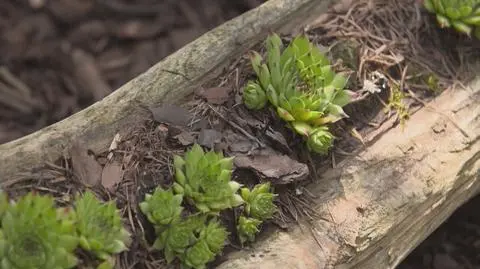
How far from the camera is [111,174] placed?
2.13 metres

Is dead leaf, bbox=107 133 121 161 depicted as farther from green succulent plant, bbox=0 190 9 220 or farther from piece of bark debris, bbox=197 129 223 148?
green succulent plant, bbox=0 190 9 220

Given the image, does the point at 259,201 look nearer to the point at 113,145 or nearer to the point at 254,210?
the point at 254,210

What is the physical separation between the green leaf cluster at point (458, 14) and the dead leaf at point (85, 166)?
51.9 inches

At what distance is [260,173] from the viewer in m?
2.20

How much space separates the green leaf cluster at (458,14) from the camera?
2656 millimetres

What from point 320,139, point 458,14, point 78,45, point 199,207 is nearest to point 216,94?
point 320,139

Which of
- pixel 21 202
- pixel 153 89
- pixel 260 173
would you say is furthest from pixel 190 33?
pixel 21 202

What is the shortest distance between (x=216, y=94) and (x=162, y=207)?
51 cm

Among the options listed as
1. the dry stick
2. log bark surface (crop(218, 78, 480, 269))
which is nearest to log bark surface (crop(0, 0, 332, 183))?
the dry stick

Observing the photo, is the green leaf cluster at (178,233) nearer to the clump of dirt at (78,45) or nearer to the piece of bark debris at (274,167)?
the piece of bark debris at (274,167)

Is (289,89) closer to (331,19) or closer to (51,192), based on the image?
(331,19)

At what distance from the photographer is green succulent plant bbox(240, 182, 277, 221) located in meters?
2.11

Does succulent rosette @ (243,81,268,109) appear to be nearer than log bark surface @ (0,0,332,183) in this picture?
No

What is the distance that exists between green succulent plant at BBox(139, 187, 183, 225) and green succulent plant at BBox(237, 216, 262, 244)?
0.18 metres
